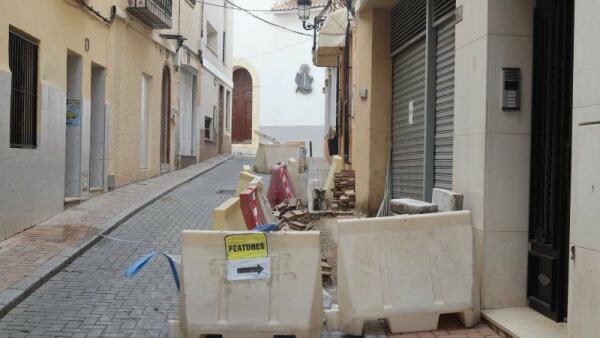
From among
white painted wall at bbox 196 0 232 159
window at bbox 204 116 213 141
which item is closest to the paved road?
white painted wall at bbox 196 0 232 159

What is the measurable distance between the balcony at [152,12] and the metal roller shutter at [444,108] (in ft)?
28.3

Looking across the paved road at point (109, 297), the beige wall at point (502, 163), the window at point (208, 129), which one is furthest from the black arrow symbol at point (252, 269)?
the window at point (208, 129)

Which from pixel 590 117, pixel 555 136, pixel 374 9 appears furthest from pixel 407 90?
pixel 590 117

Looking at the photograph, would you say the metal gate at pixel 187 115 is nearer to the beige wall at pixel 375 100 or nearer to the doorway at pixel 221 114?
the doorway at pixel 221 114

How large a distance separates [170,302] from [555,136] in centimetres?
383

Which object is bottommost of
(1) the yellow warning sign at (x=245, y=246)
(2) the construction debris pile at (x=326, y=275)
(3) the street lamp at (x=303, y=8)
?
(2) the construction debris pile at (x=326, y=275)

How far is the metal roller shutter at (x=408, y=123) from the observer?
823cm

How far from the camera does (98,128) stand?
1284 cm

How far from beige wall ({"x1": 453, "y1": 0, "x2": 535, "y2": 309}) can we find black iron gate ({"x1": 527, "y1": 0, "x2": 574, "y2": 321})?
7cm

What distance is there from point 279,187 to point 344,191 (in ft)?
4.37

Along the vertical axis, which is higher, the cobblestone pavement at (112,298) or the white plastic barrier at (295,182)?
the white plastic barrier at (295,182)

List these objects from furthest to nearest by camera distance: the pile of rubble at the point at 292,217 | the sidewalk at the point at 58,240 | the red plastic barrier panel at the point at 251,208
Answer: the pile of rubble at the point at 292,217, the red plastic barrier panel at the point at 251,208, the sidewalk at the point at 58,240

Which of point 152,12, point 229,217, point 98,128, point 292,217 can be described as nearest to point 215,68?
point 152,12

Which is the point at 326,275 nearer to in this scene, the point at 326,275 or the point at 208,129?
the point at 326,275
